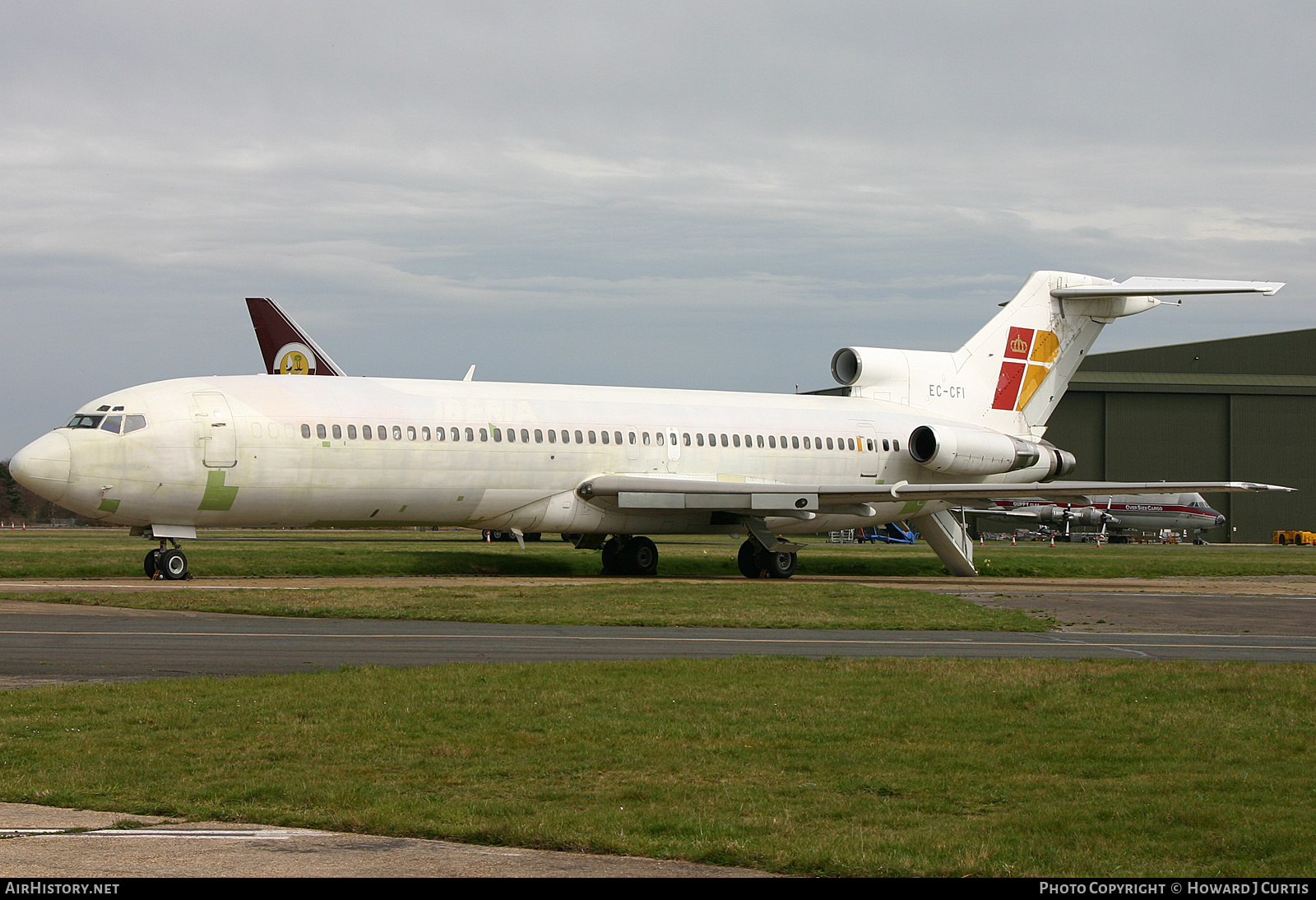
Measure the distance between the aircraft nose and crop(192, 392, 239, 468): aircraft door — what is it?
Answer: 8.04 ft

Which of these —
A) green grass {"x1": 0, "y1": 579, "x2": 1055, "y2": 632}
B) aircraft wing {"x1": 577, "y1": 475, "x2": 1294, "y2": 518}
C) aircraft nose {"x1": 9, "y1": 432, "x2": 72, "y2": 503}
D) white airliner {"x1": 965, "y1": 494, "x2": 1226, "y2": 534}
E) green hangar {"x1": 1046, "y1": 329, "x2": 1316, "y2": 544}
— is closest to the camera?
green grass {"x1": 0, "y1": 579, "x2": 1055, "y2": 632}

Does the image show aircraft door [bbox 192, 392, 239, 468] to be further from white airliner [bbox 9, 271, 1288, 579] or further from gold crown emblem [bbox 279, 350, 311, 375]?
gold crown emblem [bbox 279, 350, 311, 375]

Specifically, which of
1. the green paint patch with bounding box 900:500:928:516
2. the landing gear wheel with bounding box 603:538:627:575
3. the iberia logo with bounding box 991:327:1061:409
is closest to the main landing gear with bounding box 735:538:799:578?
the landing gear wheel with bounding box 603:538:627:575

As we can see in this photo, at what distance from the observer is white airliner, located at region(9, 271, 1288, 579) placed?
2717 centimetres

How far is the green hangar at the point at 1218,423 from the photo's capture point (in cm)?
8106

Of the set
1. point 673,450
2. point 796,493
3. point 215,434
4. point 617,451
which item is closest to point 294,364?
point 617,451

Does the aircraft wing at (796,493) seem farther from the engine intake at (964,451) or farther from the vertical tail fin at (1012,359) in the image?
the vertical tail fin at (1012,359)

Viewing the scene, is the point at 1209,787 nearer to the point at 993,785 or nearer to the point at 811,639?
the point at 993,785

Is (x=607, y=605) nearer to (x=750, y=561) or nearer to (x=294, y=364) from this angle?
(x=750, y=561)

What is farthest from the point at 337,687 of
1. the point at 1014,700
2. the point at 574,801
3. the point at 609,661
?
the point at 1014,700

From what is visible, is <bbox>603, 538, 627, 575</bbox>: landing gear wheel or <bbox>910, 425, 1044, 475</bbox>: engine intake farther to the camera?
<bbox>910, 425, 1044, 475</bbox>: engine intake

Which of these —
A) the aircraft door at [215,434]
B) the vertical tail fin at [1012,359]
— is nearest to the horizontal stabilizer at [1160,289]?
the vertical tail fin at [1012,359]

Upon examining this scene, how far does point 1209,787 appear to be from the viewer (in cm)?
866

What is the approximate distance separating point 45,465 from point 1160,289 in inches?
1111
